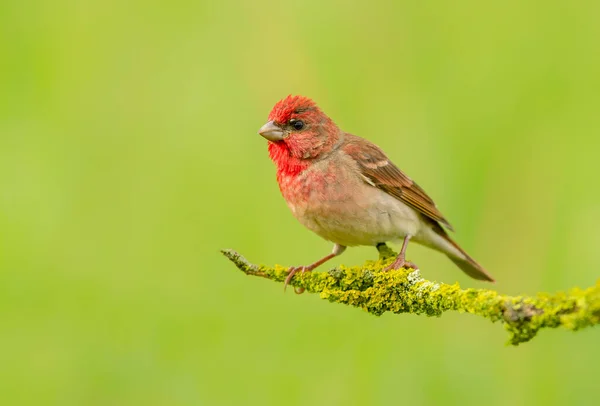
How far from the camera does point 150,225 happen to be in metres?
7.36

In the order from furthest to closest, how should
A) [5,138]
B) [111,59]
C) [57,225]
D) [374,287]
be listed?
[111,59] → [5,138] → [57,225] → [374,287]

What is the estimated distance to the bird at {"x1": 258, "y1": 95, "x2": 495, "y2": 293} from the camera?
5.54 metres

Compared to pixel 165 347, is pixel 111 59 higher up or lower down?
higher up

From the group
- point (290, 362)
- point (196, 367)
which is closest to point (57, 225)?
point (196, 367)

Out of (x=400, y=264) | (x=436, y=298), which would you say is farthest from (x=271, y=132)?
(x=436, y=298)

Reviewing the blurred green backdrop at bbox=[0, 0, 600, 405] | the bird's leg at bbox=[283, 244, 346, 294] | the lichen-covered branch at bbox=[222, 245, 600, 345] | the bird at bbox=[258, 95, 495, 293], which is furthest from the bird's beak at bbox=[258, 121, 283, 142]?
the blurred green backdrop at bbox=[0, 0, 600, 405]

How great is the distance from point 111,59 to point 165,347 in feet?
10.3

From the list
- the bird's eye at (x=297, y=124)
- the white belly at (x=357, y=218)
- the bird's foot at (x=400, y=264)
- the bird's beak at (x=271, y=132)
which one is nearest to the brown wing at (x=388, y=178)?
the white belly at (x=357, y=218)

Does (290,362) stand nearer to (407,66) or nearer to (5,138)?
(407,66)

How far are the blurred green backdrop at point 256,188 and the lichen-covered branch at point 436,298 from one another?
1.16 m

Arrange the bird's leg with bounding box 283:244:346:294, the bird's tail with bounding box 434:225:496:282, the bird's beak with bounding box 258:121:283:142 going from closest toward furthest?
the bird's leg with bounding box 283:244:346:294 → the bird's beak with bounding box 258:121:283:142 → the bird's tail with bounding box 434:225:496:282

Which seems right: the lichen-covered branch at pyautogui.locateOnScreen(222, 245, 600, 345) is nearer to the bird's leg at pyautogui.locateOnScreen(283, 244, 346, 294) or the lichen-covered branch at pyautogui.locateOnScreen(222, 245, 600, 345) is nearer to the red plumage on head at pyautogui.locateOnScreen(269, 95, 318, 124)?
the bird's leg at pyautogui.locateOnScreen(283, 244, 346, 294)

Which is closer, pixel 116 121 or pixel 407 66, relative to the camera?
pixel 407 66

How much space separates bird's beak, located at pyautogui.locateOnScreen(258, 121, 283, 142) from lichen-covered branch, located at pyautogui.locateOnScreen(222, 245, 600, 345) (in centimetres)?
102
